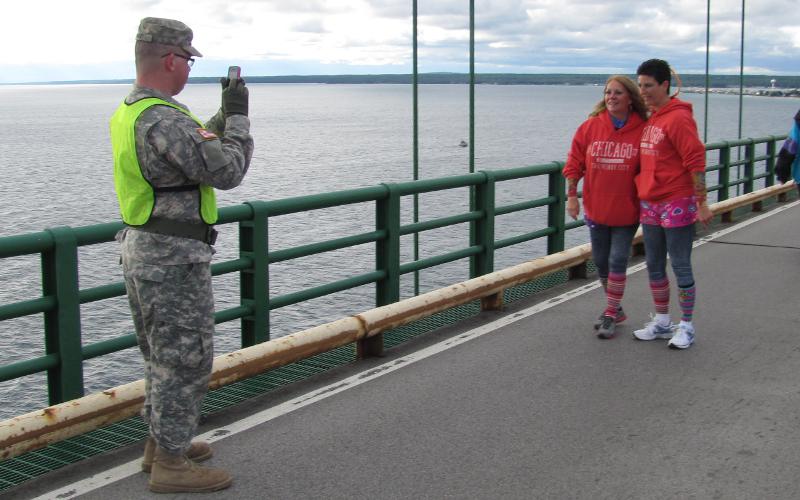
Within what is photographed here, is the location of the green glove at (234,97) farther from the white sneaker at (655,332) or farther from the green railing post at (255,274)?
the white sneaker at (655,332)

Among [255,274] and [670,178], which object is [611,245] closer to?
[670,178]

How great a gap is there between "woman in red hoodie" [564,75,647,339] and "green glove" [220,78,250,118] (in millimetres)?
3527

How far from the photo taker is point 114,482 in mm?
4695

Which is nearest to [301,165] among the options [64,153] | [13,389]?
[64,153]

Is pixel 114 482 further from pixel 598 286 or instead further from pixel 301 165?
pixel 301 165

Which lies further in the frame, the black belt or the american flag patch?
the black belt

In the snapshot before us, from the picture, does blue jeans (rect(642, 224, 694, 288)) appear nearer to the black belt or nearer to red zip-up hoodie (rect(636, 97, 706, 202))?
red zip-up hoodie (rect(636, 97, 706, 202))

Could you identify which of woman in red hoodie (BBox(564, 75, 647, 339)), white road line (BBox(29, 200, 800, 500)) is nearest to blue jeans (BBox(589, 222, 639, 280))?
woman in red hoodie (BBox(564, 75, 647, 339))

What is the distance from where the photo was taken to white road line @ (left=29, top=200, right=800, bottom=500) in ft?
15.4

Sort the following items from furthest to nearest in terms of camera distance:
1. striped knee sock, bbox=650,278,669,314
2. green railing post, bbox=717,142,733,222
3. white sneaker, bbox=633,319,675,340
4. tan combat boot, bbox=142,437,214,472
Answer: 1. green railing post, bbox=717,142,733,222
2. white sneaker, bbox=633,319,675,340
3. striped knee sock, bbox=650,278,669,314
4. tan combat boot, bbox=142,437,214,472

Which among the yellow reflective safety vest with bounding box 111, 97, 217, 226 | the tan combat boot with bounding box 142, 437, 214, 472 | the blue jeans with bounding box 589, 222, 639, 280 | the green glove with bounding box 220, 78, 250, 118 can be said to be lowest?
the tan combat boot with bounding box 142, 437, 214, 472

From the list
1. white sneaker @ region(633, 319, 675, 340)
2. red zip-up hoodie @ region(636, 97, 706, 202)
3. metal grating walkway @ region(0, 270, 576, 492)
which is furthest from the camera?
white sneaker @ region(633, 319, 675, 340)

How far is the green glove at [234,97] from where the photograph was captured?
4.17m

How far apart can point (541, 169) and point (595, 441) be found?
17.5 ft
